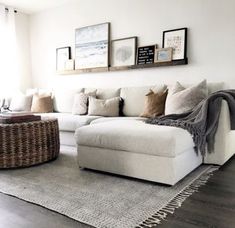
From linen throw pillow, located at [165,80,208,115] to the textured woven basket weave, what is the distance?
1.37 meters

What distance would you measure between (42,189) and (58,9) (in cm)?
375

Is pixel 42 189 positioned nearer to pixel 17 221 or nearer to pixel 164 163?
pixel 17 221

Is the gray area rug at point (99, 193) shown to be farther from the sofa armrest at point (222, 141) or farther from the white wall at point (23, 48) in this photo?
the white wall at point (23, 48)

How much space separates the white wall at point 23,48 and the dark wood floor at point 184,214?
3.68 metres

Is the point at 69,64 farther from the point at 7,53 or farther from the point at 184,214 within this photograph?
the point at 184,214

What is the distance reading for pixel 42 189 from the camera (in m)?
2.11

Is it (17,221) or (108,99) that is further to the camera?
(108,99)

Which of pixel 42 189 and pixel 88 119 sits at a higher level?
pixel 88 119

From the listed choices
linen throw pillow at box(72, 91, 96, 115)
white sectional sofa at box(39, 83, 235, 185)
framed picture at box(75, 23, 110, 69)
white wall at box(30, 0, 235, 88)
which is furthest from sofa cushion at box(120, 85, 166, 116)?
white sectional sofa at box(39, 83, 235, 185)

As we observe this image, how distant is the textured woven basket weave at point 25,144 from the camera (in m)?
2.62

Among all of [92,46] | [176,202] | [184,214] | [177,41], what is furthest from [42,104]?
[184,214]

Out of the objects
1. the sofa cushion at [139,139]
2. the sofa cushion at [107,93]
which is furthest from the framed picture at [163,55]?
the sofa cushion at [139,139]

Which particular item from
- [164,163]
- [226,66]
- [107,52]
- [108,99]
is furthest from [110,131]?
[107,52]

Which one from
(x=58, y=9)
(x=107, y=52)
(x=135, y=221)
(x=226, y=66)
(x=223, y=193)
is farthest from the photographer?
(x=58, y=9)
